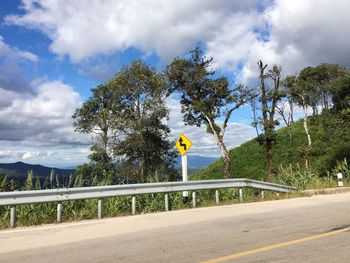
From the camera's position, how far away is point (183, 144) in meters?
14.8

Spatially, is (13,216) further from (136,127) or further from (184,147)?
(136,127)

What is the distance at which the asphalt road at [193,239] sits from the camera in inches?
258

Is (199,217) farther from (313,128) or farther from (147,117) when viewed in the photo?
(313,128)

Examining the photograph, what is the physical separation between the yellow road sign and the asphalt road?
3.36 m

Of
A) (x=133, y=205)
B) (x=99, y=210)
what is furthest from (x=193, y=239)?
(x=133, y=205)

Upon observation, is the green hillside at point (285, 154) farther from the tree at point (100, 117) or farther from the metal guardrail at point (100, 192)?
the metal guardrail at point (100, 192)

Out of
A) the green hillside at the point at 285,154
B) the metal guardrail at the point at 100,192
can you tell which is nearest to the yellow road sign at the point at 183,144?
the metal guardrail at the point at 100,192

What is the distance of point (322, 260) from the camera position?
20.3ft

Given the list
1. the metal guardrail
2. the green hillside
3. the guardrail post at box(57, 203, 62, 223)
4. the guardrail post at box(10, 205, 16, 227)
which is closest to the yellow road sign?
the metal guardrail

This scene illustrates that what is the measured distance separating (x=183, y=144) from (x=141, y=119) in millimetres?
16898

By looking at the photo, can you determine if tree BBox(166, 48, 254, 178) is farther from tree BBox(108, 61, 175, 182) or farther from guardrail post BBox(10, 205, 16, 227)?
guardrail post BBox(10, 205, 16, 227)

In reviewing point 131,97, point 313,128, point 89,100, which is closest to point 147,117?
point 131,97

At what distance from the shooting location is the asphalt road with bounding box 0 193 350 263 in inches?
258

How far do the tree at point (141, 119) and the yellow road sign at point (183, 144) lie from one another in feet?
54.5
